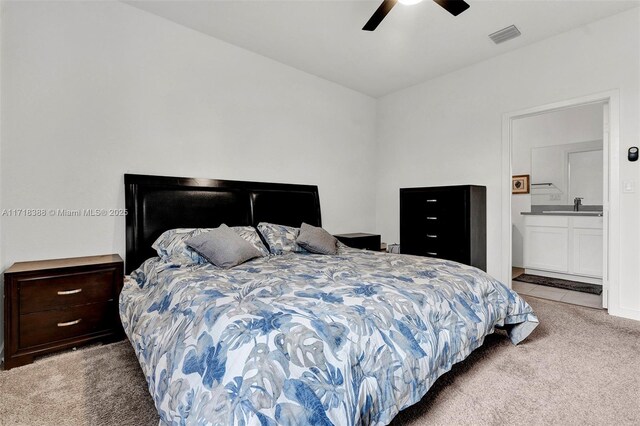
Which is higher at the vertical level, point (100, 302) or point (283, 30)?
point (283, 30)

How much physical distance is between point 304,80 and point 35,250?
3202 millimetres

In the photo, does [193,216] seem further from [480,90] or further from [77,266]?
[480,90]

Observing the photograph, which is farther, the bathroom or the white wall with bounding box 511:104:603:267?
the white wall with bounding box 511:104:603:267

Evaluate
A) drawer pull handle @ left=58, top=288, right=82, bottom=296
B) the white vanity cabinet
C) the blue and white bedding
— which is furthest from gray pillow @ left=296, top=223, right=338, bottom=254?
the white vanity cabinet

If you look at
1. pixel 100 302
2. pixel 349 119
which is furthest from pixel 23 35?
pixel 349 119

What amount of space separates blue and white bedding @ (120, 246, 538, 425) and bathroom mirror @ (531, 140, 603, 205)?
397 cm

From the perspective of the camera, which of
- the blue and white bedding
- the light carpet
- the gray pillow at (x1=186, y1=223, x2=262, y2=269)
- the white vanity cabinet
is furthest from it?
the white vanity cabinet

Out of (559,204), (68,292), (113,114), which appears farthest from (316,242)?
(559,204)

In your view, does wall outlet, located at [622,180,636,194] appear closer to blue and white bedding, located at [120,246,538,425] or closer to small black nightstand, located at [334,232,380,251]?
blue and white bedding, located at [120,246,538,425]

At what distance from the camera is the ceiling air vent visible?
3.12m

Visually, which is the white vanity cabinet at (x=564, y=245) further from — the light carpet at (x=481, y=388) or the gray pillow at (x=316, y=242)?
the gray pillow at (x=316, y=242)

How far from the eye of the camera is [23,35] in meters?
2.33

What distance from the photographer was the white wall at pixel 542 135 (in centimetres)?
459

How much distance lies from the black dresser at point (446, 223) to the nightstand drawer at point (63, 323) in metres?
3.15
